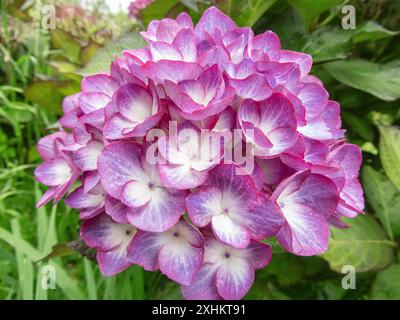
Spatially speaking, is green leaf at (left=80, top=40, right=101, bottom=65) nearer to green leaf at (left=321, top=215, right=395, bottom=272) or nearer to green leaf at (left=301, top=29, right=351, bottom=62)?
green leaf at (left=301, top=29, right=351, bottom=62)

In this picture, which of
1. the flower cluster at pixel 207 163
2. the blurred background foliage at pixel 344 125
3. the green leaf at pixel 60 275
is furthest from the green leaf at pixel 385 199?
the green leaf at pixel 60 275

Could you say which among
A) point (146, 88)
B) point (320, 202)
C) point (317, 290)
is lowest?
point (317, 290)

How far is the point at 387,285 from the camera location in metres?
0.77

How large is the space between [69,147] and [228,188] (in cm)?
24

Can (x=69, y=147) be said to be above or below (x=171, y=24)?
below

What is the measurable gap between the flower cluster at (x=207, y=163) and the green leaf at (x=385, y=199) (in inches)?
9.8

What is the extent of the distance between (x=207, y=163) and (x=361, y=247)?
1.35ft

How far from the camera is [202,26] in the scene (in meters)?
0.63

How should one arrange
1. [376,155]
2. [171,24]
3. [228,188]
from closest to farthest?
[228,188] → [171,24] → [376,155]

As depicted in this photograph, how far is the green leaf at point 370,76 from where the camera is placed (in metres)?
0.80

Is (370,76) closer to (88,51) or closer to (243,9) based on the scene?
(243,9)
